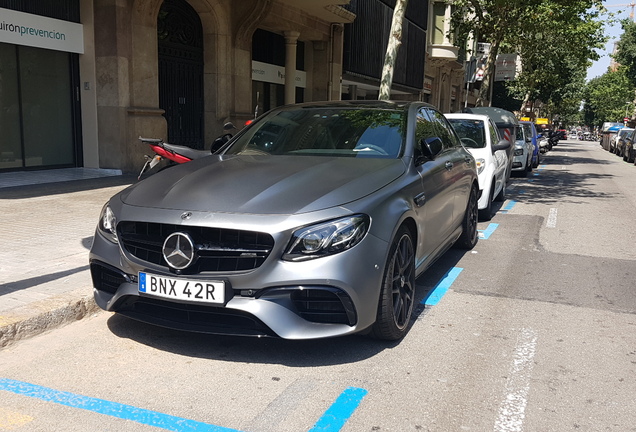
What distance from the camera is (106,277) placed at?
3.95 metres

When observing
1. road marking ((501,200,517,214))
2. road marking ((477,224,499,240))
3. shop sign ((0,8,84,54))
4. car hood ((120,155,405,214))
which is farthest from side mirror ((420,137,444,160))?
shop sign ((0,8,84,54))

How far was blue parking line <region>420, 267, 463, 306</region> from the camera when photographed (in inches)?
203

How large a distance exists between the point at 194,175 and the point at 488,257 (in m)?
4.01

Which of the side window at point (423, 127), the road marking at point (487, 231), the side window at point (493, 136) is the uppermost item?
the side window at point (423, 127)

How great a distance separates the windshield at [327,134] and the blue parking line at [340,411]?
6.58 feet

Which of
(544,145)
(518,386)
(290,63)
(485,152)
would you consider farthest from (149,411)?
(544,145)

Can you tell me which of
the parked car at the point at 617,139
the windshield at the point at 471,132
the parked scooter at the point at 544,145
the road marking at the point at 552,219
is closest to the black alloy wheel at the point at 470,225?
the road marking at the point at 552,219

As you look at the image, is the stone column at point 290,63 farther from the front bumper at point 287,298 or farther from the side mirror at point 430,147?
the front bumper at point 287,298

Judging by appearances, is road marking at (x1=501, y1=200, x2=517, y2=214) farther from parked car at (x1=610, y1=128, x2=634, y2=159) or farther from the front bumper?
parked car at (x1=610, y1=128, x2=634, y2=159)

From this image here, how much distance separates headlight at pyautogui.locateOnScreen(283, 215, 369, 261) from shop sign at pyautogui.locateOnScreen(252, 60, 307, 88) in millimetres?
15157

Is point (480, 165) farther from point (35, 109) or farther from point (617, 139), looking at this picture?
point (617, 139)

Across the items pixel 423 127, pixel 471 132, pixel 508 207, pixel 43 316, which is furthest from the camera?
pixel 508 207

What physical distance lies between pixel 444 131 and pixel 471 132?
431 centimetres

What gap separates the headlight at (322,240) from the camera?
3428 mm
